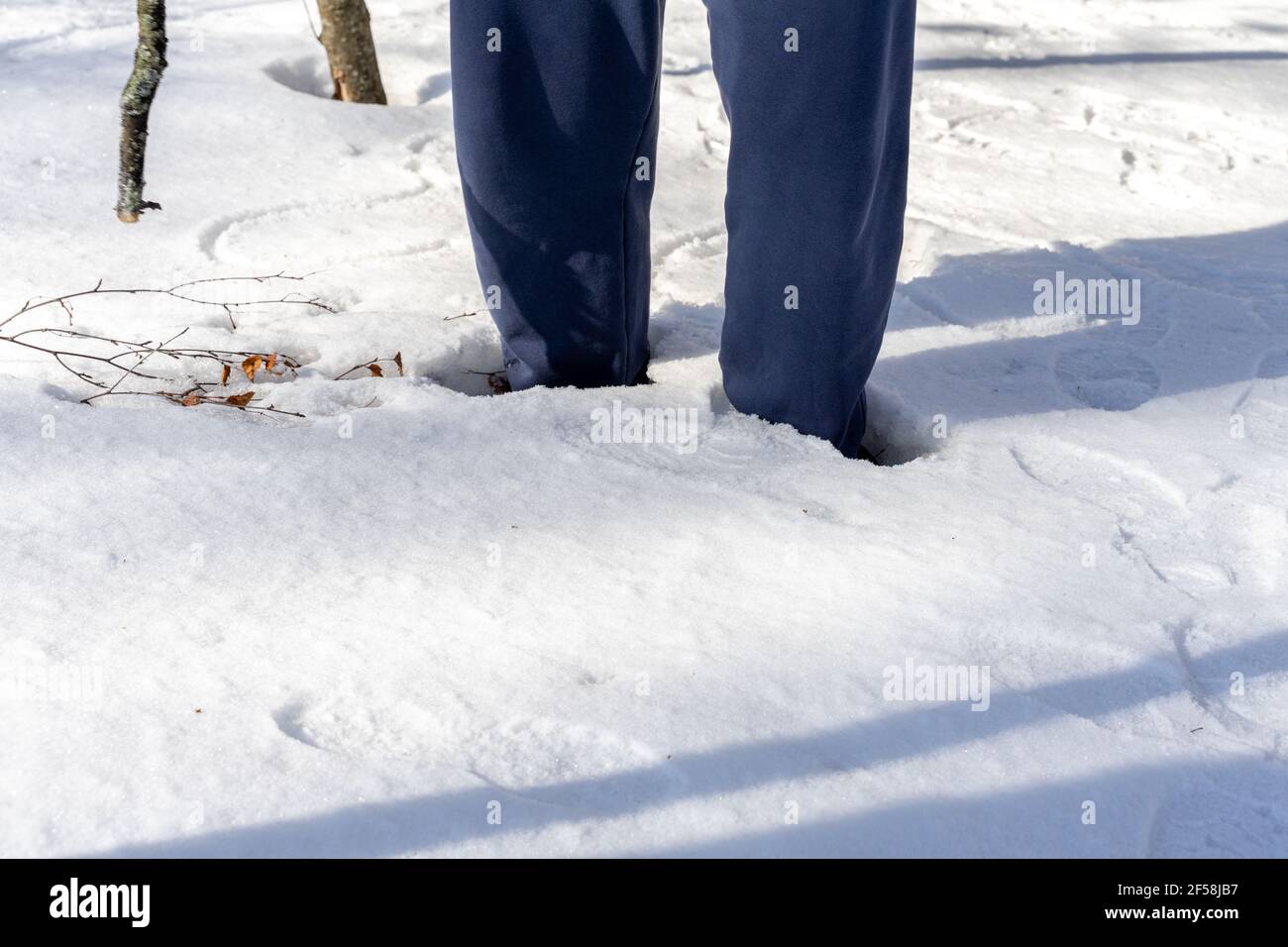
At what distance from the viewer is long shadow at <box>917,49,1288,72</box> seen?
3.55 m

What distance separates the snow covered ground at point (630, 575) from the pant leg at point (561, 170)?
14cm

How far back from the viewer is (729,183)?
1597mm

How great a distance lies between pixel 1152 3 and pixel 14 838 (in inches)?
181

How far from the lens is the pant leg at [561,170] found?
1.62 metres

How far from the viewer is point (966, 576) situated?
133 centimetres

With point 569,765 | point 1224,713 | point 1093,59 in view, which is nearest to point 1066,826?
point 1224,713

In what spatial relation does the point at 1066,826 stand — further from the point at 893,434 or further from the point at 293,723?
the point at 893,434

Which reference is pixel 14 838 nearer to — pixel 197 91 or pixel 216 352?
pixel 216 352

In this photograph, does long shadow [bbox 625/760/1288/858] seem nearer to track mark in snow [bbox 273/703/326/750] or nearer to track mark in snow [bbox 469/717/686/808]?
track mark in snow [bbox 469/717/686/808]

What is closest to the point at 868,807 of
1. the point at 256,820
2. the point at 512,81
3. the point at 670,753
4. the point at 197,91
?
the point at 670,753

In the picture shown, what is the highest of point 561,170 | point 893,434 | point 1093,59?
point 561,170

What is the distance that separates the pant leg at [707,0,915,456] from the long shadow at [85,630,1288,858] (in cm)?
56

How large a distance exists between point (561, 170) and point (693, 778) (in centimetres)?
95

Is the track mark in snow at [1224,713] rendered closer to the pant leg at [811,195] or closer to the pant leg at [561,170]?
the pant leg at [811,195]
